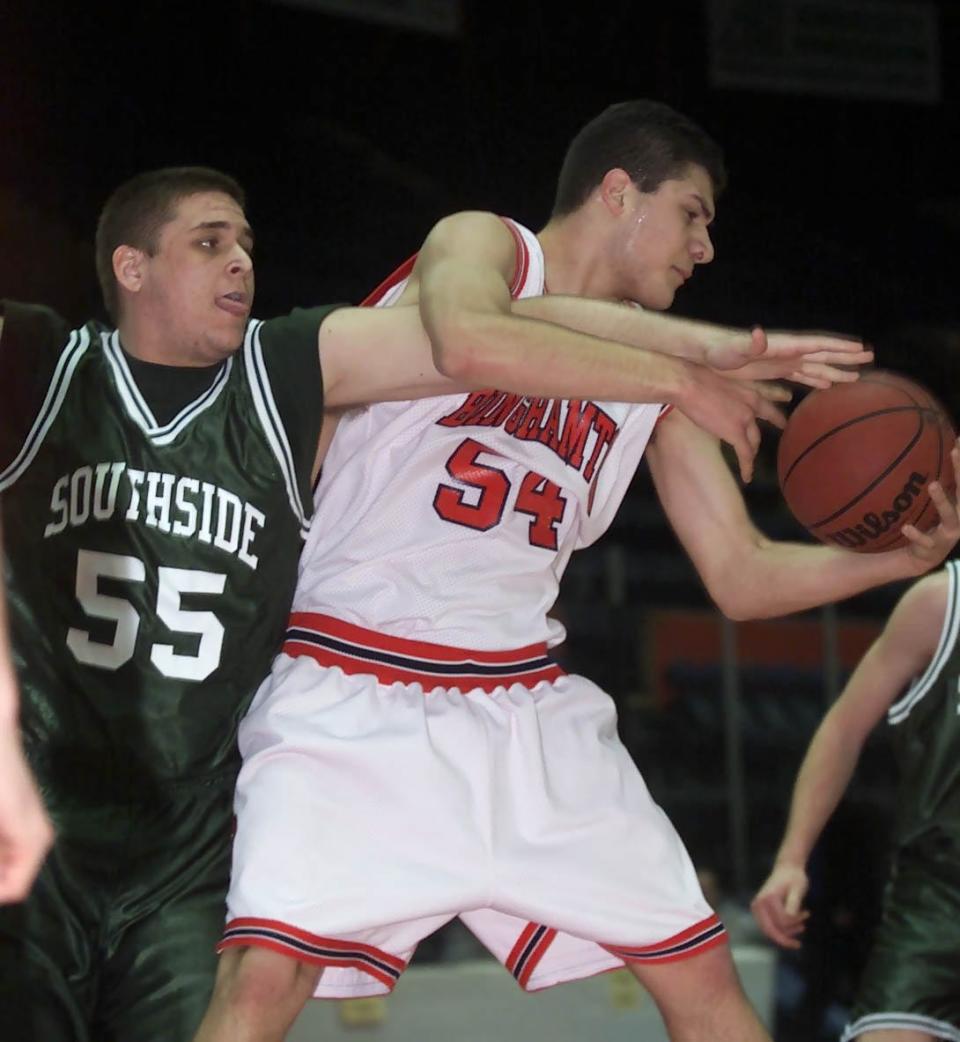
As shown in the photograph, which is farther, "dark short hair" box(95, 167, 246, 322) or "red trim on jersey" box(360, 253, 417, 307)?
"dark short hair" box(95, 167, 246, 322)

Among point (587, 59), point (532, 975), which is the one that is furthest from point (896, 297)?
point (532, 975)

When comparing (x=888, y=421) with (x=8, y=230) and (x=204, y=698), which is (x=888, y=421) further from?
(x=8, y=230)

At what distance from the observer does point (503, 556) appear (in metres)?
2.93

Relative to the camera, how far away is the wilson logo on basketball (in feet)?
9.55

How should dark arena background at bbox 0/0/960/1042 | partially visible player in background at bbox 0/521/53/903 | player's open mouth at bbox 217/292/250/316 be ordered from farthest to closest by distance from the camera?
dark arena background at bbox 0/0/960/1042, player's open mouth at bbox 217/292/250/316, partially visible player in background at bbox 0/521/53/903

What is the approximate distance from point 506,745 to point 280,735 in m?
0.39

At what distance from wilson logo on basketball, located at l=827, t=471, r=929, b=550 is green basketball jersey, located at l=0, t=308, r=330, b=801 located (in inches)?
38.8

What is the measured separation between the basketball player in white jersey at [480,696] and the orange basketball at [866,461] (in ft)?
0.20

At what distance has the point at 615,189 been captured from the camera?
10.7ft

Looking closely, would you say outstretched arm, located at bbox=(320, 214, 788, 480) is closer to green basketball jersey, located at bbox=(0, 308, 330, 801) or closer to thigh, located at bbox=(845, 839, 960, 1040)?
green basketball jersey, located at bbox=(0, 308, 330, 801)

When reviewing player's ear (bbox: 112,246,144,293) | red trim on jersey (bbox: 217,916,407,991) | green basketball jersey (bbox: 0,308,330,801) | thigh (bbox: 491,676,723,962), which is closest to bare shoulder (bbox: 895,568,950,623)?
thigh (bbox: 491,676,723,962)

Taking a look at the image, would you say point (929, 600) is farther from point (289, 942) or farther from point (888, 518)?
point (289, 942)

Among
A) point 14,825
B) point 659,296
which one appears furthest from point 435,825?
point 14,825

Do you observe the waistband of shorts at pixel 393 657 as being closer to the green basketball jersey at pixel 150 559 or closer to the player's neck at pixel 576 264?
the green basketball jersey at pixel 150 559
